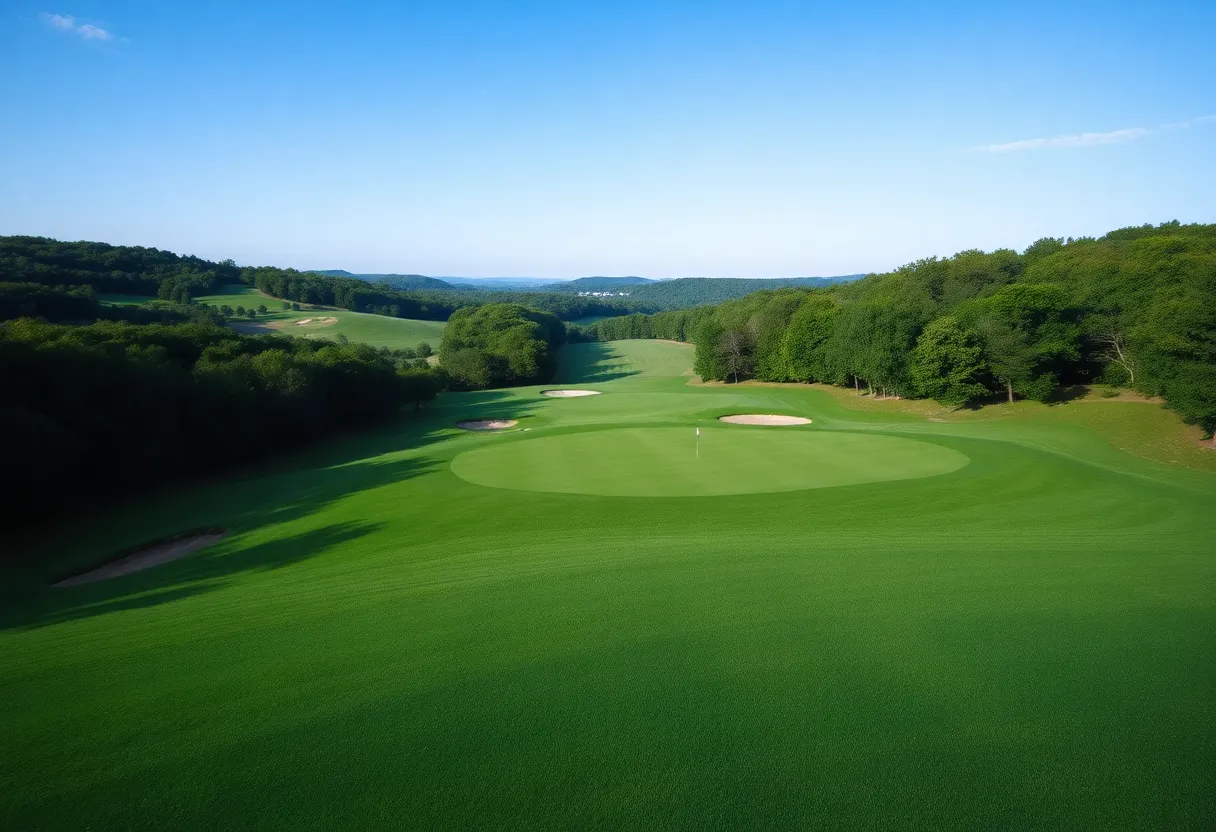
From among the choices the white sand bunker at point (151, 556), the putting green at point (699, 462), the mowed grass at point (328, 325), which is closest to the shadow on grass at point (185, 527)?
the white sand bunker at point (151, 556)

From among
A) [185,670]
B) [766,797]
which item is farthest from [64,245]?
[766,797]

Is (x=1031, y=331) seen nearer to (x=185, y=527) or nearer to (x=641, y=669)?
(x=641, y=669)

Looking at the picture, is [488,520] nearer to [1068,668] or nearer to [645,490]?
[645,490]

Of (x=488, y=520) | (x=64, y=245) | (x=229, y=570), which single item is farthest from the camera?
(x=64, y=245)

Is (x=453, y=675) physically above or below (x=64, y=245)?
below

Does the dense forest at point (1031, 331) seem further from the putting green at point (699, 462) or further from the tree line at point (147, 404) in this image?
the tree line at point (147, 404)
